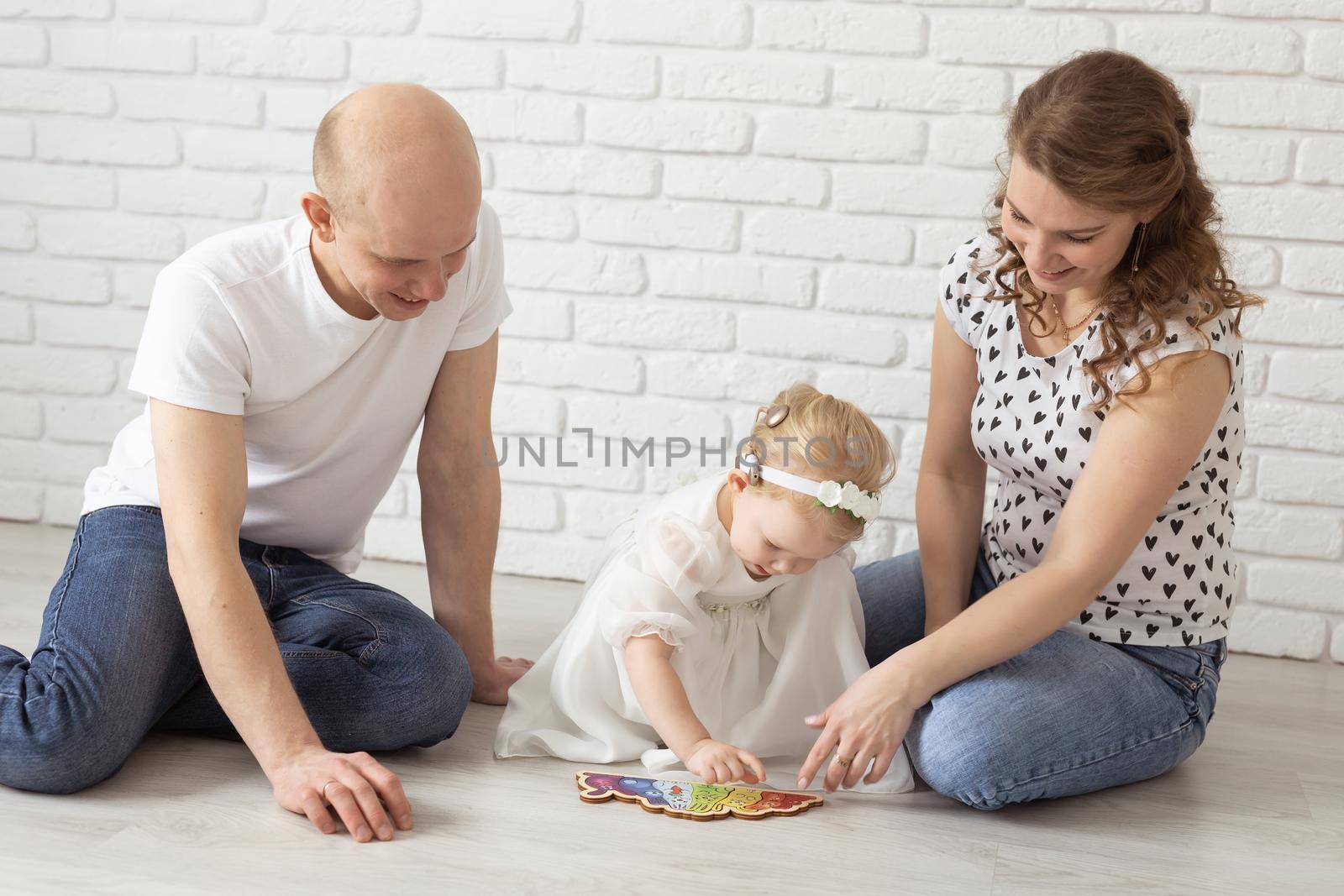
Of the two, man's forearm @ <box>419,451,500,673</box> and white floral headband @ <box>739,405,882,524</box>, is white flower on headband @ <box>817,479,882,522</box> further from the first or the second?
man's forearm @ <box>419,451,500,673</box>

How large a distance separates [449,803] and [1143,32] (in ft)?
5.25

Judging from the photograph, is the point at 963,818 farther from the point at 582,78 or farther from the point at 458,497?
the point at 582,78

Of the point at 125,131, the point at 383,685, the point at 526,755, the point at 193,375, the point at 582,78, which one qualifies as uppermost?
the point at 582,78

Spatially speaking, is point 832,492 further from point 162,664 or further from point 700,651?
point 162,664

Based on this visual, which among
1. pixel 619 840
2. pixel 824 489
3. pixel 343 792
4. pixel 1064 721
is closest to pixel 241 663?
pixel 343 792

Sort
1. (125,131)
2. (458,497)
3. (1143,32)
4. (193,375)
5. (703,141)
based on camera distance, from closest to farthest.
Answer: (193,375) < (458,497) < (1143,32) < (703,141) < (125,131)

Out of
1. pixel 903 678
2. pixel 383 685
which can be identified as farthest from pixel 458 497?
pixel 903 678

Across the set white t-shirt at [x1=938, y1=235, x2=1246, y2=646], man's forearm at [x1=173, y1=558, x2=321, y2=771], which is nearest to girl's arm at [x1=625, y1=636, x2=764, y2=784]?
man's forearm at [x1=173, y1=558, x2=321, y2=771]

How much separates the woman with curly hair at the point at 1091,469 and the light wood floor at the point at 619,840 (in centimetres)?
6

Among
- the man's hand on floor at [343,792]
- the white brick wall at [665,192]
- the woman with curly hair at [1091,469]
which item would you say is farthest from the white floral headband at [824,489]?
the white brick wall at [665,192]

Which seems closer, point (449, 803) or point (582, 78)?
point (449, 803)

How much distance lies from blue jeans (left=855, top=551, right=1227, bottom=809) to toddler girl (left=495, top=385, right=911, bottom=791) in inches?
3.8

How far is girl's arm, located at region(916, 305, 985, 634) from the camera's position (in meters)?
1.66

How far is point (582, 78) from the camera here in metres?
2.18
